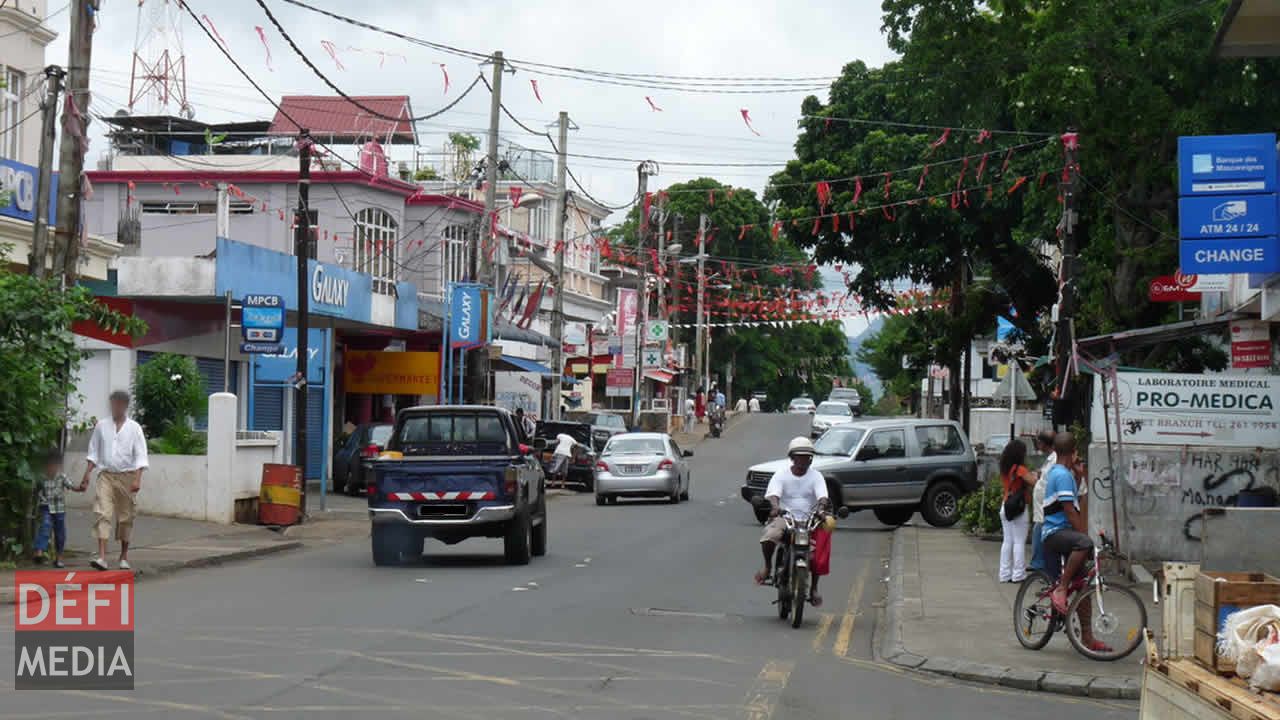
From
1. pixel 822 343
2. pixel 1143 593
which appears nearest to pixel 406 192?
pixel 1143 593

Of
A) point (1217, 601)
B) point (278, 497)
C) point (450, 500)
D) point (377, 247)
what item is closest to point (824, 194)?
point (377, 247)

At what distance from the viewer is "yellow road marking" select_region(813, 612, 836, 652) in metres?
13.3

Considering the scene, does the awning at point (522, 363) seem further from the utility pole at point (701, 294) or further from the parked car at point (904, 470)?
the parked car at point (904, 470)

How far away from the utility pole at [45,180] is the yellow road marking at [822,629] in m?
10.0

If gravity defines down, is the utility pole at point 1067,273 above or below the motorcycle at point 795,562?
above

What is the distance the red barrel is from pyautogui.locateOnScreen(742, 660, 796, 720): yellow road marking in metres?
14.7

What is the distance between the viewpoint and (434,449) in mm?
21016

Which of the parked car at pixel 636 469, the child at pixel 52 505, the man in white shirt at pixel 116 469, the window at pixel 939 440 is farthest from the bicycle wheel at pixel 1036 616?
the parked car at pixel 636 469

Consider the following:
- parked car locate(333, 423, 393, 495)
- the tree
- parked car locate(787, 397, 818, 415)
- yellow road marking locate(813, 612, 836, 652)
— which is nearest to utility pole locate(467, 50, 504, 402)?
parked car locate(333, 423, 393, 495)

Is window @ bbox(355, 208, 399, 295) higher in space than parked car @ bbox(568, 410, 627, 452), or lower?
higher

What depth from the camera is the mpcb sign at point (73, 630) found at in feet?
33.8

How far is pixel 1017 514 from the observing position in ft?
56.2

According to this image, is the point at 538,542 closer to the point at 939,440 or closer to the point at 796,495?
the point at 796,495

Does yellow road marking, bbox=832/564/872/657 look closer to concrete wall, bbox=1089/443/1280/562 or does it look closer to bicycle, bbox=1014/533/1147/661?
bicycle, bbox=1014/533/1147/661
